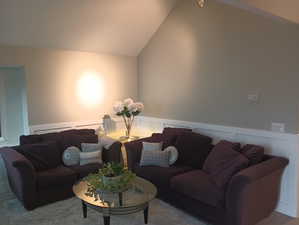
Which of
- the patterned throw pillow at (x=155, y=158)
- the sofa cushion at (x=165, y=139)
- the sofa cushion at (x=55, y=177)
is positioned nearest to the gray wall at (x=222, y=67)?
the sofa cushion at (x=165, y=139)

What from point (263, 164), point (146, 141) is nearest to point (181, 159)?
point (146, 141)

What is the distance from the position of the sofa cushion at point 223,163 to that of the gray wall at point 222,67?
2.02ft

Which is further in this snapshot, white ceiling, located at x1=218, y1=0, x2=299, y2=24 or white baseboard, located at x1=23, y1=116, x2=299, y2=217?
white baseboard, located at x1=23, y1=116, x2=299, y2=217

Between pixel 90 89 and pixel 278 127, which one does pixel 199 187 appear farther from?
pixel 90 89

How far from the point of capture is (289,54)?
9.84 feet

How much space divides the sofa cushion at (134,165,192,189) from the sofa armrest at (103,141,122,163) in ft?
1.72

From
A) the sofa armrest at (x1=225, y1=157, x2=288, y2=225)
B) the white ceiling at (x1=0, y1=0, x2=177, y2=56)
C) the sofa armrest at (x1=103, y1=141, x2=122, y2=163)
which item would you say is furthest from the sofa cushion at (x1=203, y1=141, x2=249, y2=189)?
the white ceiling at (x1=0, y1=0, x2=177, y2=56)

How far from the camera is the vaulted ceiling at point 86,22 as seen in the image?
329 cm

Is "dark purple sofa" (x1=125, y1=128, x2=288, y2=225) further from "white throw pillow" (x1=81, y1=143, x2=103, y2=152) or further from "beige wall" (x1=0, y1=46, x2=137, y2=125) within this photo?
"beige wall" (x1=0, y1=46, x2=137, y2=125)

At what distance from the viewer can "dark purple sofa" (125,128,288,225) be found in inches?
98.8

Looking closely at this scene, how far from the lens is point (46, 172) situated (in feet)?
10.9

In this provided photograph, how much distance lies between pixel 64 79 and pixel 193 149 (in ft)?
8.15

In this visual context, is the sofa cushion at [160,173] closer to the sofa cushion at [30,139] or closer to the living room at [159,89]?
the living room at [159,89]

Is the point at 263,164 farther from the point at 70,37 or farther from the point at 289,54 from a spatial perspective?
the point at 70,37
